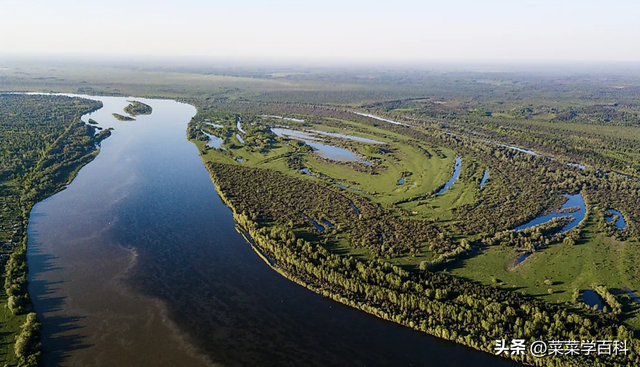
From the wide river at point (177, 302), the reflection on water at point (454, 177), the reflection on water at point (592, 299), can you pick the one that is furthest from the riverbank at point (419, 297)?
the reflection on water at point (454, 177)

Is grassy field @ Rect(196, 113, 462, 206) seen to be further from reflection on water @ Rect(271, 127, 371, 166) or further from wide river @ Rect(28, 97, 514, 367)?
wide river @ Rect(28, 97, 514, 367)

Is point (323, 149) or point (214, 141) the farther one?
point (214, 141)

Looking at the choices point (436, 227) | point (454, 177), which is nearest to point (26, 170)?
point (436, 227)

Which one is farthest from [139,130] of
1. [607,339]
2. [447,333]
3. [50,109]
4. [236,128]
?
[607,339]

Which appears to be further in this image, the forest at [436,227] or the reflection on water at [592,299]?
the reflection on water at [592,299]

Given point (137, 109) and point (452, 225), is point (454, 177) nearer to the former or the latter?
point (452, 225)

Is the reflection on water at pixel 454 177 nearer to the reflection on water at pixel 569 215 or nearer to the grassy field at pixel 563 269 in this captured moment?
the reflection on water at pixel 569 215
